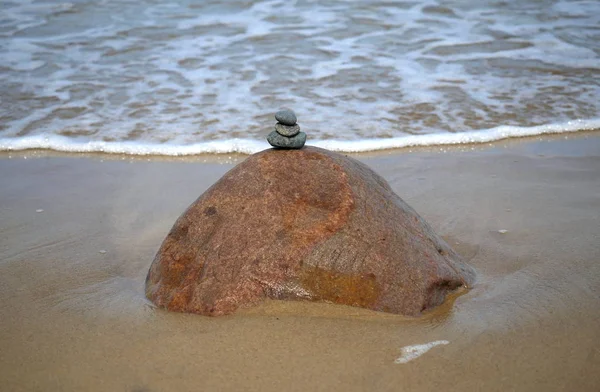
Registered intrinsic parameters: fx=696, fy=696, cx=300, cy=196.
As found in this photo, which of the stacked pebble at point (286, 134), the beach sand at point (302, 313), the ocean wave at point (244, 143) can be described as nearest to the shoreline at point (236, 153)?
the ocean wave at point (244, 143)

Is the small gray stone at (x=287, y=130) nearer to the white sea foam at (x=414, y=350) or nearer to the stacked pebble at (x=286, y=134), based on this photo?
the stacked pebble at (x=286, y=134)

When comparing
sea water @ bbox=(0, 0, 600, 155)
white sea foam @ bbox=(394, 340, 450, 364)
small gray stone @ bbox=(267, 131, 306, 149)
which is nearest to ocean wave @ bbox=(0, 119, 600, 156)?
sea water @ bbox=(0, 0, 600, 155)

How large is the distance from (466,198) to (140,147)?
240 cm

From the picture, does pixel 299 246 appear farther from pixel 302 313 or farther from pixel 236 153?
pixel 236 153

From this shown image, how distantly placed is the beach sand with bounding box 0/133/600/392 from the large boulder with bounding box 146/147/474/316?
8cm

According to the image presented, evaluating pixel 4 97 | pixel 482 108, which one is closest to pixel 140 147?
pixel 4 97

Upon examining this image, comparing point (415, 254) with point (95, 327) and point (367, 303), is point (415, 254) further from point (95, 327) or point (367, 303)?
point (95, 327)

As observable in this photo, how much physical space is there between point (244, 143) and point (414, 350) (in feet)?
9.52

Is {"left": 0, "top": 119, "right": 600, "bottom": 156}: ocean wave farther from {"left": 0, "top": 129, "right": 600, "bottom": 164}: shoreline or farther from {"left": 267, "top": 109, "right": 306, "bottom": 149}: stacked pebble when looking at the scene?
{"left": 267, "top": 109, "right": 306, "bottom": 149}: stacked pebble

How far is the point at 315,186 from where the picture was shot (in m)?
2.89

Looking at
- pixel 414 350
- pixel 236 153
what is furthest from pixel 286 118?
pixel 236 153

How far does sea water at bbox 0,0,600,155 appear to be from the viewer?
212 inches

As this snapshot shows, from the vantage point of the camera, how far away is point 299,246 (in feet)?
9.07

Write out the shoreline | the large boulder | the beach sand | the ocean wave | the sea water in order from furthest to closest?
the sea water → the ocean wave → the shoreline → the large boulder → the beach sand
